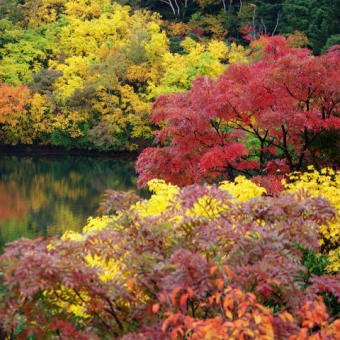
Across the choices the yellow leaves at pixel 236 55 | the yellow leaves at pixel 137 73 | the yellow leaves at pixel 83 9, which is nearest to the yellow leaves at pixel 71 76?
the yellow leaves at pixel 137 73

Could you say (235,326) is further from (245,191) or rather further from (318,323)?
(245,191)

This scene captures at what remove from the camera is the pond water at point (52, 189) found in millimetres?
14953

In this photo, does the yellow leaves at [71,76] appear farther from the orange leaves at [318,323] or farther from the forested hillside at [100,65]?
the orange leaves at [318,323]

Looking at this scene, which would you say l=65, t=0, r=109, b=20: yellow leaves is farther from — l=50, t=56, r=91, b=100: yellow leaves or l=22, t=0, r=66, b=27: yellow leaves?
l=50, t=56, r=91, b=100: yellow leaves

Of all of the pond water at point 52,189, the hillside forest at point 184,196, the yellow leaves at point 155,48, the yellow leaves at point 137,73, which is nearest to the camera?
the hillside forest at point 184,196

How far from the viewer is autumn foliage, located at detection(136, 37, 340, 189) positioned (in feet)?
28.9

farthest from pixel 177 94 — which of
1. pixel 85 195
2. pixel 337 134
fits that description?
pixel 85 195

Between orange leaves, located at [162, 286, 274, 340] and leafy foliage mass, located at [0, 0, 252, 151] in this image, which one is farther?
leafy foliage mass, located at [0, 0, 252, 151]

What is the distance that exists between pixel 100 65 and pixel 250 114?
2042 centimetres

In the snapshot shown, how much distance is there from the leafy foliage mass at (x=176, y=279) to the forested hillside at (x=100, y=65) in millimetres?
22038

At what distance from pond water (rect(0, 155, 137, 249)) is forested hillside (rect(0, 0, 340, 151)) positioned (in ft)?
6.17

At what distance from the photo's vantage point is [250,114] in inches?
390

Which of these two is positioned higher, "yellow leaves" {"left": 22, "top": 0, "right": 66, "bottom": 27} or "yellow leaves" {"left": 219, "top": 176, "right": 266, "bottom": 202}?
"yellow leaves" {"left": 22, "top": 0, "right": 66, "bottom": 27}

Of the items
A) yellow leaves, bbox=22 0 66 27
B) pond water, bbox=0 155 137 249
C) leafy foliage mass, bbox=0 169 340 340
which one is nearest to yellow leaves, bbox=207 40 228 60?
pond water, bbox=0 155 137 249
